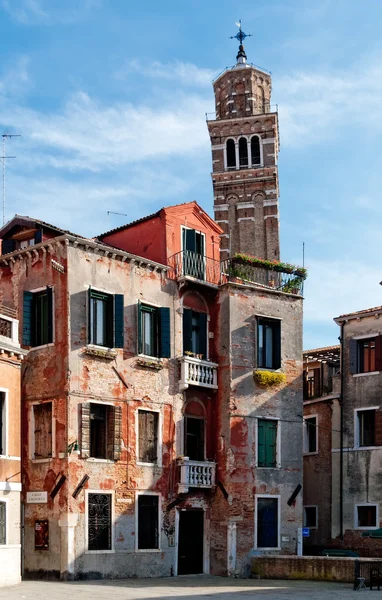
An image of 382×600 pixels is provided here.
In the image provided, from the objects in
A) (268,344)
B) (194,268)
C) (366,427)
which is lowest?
(366,427)

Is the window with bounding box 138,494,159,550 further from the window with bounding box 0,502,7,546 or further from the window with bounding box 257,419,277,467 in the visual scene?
the window with bounding box 0,502,7,546

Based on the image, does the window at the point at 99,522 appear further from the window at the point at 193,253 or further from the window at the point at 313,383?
the window at the point at 313,383

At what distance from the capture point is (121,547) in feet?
98.9

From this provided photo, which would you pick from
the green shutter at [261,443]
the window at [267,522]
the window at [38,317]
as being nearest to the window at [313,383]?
the green shutter at [261,443]

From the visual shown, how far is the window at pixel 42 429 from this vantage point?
29922 millimetres

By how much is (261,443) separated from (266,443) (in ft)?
0.80

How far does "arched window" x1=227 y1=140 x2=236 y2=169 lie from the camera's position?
67188mm

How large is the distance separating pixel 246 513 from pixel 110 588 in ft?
26.0

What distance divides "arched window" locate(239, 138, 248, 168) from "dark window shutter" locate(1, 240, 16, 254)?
35.7 meters

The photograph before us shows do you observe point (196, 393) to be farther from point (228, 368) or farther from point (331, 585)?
point (331, 585)

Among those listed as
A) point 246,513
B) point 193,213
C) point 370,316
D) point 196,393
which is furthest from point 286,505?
point 193,213

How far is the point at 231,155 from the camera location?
6744 centimetres

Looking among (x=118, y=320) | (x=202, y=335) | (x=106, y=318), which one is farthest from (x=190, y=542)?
(x=106, y=318)

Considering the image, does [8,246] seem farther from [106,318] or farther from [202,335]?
[202,335]
